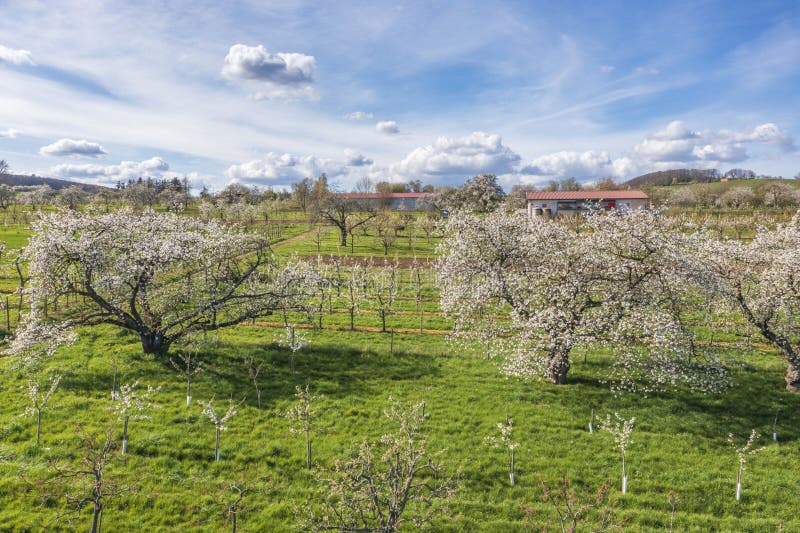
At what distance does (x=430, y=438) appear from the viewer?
16547mm

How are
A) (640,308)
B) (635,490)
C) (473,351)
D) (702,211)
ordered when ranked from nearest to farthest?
(635,490)
(640,308)
(473,351)
(702,211)

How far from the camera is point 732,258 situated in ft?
73.9

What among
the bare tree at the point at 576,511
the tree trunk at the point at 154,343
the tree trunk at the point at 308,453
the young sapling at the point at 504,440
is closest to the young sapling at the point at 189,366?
the tree trunk at the point at 154,343

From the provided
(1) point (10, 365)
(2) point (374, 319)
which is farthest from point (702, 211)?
(1) point (10, 365)

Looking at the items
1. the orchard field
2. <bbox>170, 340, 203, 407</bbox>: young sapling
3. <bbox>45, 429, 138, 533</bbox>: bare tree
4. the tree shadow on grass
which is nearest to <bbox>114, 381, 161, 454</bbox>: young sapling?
the orchard field

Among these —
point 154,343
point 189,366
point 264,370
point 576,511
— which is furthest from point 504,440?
point 154,343

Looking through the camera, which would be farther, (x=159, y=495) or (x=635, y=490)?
(x=635, y=490)

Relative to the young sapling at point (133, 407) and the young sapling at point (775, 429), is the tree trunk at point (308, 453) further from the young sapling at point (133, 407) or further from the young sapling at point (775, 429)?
the young sapling at point (775, 429)

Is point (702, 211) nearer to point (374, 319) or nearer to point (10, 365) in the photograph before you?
point (374, 319)

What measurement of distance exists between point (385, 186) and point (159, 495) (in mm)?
177906

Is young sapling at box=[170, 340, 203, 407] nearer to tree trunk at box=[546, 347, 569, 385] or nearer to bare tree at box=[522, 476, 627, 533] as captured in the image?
bare tree at box=[522, 476, 627, 533]

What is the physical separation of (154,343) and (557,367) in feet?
71.0

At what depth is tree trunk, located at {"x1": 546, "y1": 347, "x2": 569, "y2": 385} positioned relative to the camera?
68.6 ft

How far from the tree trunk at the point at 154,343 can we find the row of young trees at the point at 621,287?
15.7 meters
